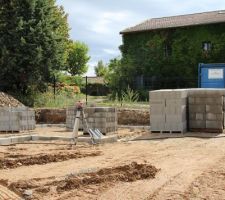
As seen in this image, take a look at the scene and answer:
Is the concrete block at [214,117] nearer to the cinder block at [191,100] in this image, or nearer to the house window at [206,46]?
the cinder block at [191,100]

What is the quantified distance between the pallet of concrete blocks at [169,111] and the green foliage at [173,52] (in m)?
19.6

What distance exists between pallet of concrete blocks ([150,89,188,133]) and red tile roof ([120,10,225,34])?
66.2 ft

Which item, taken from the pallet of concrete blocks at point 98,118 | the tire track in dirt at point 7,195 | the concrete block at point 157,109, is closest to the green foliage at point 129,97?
the pallet of concrete blocks at point 98,118

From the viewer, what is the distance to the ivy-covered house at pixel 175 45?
33.0 metres

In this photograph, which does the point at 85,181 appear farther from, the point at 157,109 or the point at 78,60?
the point at 78,60

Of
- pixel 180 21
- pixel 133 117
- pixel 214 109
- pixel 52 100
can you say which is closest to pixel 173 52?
pixel 180 21

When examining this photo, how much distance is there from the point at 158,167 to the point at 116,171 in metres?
0.90

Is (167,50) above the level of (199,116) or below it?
above

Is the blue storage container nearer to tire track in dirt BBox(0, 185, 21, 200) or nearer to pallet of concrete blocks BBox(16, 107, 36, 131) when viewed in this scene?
pallet of concrete blocks BBox(16, 107, 36, 131)

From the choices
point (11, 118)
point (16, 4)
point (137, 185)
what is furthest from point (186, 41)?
point (137, 185)

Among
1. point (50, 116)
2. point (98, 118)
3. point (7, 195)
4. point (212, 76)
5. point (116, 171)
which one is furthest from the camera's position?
point (212, 76)

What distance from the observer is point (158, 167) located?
8.41 m

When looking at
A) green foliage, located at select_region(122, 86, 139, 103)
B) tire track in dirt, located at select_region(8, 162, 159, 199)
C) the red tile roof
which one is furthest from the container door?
tire track in dirt, located at select_region(8, 162, 159, 199)

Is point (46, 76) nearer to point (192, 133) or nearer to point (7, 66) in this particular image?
point (7, 66)
